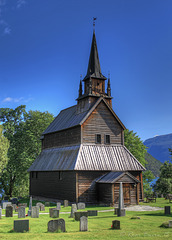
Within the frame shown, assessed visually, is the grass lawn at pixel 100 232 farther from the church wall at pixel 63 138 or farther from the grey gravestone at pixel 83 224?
the church wall at pixel 63 138

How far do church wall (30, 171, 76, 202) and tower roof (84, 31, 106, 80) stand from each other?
14842mm

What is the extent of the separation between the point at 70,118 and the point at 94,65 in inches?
346

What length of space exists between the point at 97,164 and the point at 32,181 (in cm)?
1678

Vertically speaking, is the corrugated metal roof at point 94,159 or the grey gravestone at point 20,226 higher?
the corrugated metal roof at point 94,159

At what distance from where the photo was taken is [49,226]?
674 inches

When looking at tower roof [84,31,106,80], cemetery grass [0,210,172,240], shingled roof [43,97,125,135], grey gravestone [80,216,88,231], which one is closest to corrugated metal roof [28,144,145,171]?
shingled roof [43,97,125,135]

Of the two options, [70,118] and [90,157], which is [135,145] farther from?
[90,157]

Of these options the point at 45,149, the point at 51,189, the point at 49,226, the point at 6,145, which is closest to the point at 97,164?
the point at 51,189

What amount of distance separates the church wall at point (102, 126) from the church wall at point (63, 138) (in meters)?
1.19

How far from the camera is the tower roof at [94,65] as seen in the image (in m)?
41.2

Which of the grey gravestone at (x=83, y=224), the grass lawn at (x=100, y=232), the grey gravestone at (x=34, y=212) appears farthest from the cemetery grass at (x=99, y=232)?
the grey gravestone at (x=34, y=212)

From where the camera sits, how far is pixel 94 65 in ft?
138

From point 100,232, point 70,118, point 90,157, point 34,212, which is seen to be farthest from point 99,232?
point 70,118

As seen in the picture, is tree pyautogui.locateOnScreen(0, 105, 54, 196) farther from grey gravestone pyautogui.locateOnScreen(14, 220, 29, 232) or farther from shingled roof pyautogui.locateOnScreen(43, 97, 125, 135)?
grey gravestone pyautogui.locateOnScreen(14, 220, 29, 232)
